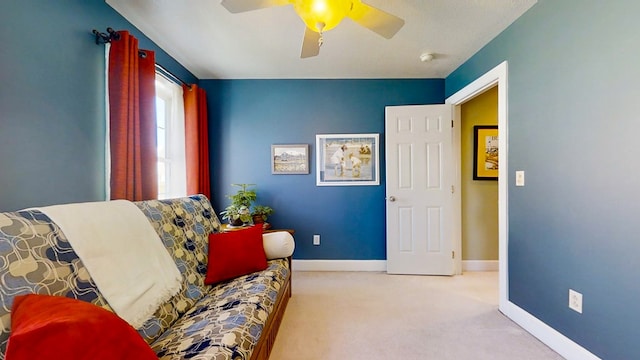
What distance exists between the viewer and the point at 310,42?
5.98 feet

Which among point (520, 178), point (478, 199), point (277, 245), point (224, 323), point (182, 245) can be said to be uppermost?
point (520, 178)

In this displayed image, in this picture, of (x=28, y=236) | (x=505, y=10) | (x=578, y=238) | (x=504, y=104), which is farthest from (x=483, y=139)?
(x=28, y=236)

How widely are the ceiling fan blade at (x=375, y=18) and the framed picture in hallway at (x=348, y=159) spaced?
1.72 metres

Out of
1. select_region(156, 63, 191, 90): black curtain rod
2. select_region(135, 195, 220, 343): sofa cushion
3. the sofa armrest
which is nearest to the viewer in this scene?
select_region(135, 195, 220, 343): sofa cushion

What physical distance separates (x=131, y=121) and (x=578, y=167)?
2.87 m

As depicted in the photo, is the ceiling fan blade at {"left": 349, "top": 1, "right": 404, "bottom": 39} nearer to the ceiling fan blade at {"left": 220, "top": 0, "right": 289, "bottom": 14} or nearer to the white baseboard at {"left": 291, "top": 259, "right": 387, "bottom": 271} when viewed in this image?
the ceiling fan blade at {"left": 220, "top": 0, "right": 289, "bottom": 14}

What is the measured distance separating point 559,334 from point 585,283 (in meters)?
0.42

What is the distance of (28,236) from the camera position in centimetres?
93

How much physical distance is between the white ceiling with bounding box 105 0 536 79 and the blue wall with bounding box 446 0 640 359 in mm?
395

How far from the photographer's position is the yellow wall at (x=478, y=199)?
→ 10.7 ft

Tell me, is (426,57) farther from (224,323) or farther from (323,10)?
(224,323)

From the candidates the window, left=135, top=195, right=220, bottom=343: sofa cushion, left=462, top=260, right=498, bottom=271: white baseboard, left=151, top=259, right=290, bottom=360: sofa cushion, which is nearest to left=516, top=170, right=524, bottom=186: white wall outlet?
left=462, top=260, right=498, bottom=271: white baseboard

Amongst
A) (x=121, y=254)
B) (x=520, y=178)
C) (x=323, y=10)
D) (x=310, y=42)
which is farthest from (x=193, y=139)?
(x=520, y=178)

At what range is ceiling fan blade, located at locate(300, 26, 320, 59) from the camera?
5.65 ft
